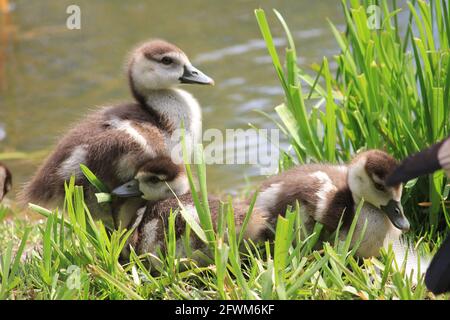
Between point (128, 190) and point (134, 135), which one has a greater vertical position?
point (134, 135)

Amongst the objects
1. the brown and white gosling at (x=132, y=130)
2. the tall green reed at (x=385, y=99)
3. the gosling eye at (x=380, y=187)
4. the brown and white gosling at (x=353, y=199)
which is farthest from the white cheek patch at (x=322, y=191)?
the brown and white gosling at (x=132, y=130)

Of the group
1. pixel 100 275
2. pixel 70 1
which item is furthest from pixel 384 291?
pixel 70 1

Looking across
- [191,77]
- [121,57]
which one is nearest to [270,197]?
[191,77]

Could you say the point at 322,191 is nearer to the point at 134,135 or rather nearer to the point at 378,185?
the point at 378,185

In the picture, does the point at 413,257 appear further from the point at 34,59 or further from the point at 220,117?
the point at 34,59

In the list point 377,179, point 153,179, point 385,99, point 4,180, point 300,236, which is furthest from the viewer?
point 4,180

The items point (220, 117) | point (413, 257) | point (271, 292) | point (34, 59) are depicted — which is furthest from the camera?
point (34, 59)

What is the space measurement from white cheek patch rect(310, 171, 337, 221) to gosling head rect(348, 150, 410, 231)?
4.4 inches

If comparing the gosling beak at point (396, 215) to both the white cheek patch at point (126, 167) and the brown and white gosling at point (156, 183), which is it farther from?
the white cheek patch at point (126, 167)

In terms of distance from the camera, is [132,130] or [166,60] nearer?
[132,130]

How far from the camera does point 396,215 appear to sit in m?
3.94

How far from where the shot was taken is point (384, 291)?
11.4ft

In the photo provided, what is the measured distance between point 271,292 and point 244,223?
428mm

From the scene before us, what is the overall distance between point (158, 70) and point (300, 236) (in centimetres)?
124
